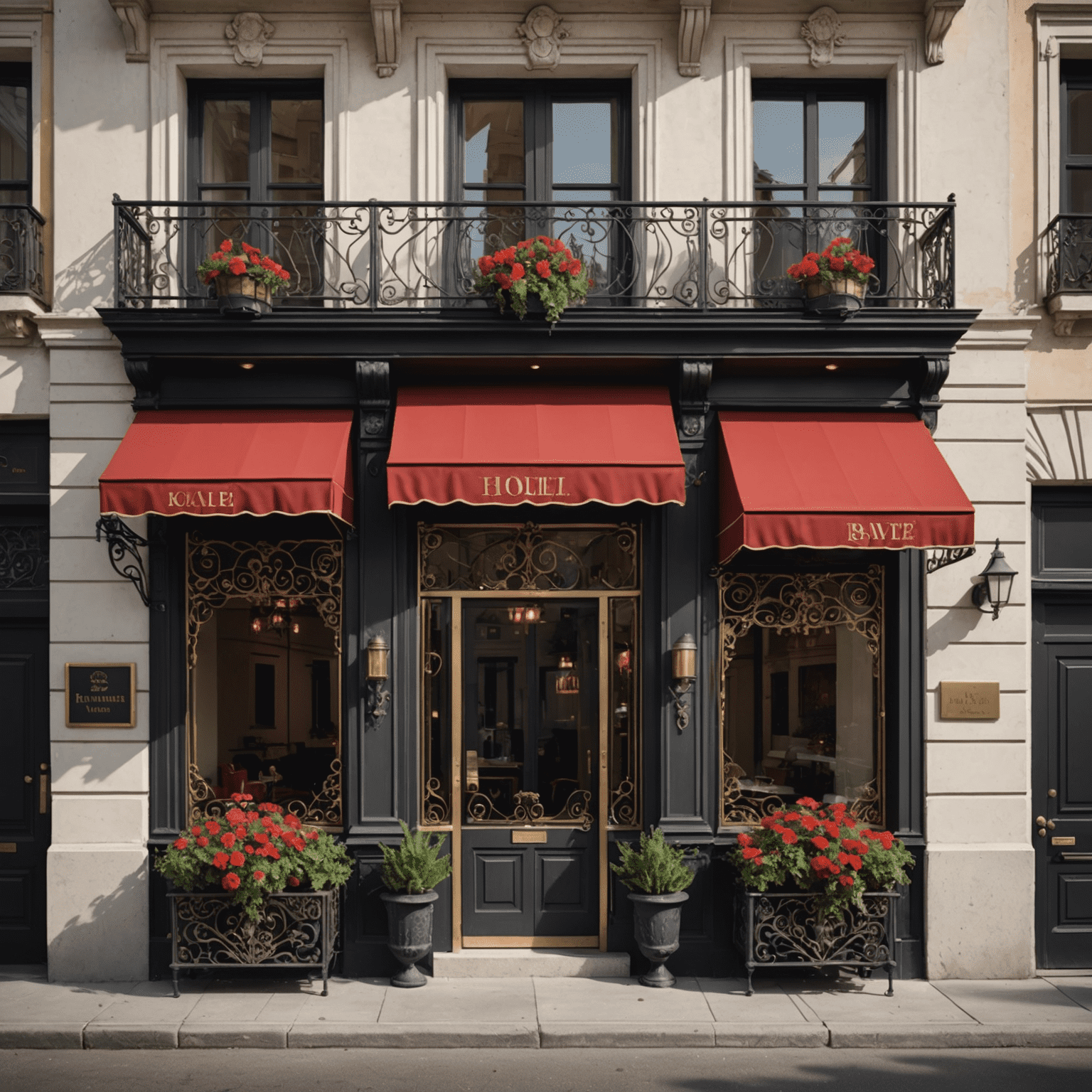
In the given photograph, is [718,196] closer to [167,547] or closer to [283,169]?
[283,169]

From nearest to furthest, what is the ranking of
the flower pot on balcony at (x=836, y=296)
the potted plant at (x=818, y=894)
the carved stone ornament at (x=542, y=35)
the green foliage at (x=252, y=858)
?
the green foliage at (x=252, y=858)
the potted plant at (x=818, y=894)
the flower pot on balcony at (x=836, y=296)
the carved stone ornament at (x=542, y=35)

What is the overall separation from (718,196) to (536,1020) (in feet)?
24.1

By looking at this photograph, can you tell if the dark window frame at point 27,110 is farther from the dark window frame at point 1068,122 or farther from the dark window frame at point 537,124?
the dark window frame at point 1068,122

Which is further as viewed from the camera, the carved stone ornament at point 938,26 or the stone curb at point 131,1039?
the carved stone ornament at point 938,26

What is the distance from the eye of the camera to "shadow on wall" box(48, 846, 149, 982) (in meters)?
8.90

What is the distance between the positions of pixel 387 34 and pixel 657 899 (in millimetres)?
8083

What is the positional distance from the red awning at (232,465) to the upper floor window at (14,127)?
280cm

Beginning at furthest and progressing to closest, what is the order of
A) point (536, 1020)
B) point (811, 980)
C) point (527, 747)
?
point (527, 747)
point (811, 980)
point (536, 1020)

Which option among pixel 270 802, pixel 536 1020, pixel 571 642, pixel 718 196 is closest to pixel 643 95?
pixel 718 196

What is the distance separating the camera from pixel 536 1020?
785cm

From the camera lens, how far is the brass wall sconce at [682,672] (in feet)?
29.6

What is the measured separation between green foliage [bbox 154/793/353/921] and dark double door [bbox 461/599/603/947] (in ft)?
4.41

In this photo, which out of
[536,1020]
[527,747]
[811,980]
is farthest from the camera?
[527,747]

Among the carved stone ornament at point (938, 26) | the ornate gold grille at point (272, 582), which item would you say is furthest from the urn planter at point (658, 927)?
the carved stone ornament at point (938, 26)
